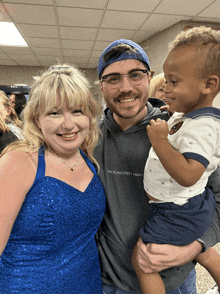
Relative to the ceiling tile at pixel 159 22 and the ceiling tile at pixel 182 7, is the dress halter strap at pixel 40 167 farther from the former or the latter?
the ceiling tile at pixel 159 22

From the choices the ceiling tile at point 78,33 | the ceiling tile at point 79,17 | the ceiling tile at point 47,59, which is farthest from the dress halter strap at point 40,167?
the ceiling tile at point 47,59

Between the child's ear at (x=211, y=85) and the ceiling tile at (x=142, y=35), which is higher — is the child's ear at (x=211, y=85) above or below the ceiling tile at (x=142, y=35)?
below

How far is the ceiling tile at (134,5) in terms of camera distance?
343 centimetres

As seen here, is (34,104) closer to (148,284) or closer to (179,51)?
(179,51)

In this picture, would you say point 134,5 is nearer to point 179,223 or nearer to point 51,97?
point 51,97

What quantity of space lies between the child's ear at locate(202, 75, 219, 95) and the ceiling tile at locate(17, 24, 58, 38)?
458 cm

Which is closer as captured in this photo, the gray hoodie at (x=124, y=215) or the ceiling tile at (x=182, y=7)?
the gray hoodie at (x=124, y=215)

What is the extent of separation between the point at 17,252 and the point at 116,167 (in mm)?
571

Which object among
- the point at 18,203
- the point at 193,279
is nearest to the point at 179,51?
the point at 18,203

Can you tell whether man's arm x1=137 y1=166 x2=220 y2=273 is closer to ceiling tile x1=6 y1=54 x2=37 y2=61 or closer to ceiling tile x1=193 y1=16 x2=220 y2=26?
ceiling tile x1=193 y1=16 x2=220 y2=26

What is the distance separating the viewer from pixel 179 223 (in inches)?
35.2

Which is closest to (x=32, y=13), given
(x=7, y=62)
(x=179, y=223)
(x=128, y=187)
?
(x=128, y=187)

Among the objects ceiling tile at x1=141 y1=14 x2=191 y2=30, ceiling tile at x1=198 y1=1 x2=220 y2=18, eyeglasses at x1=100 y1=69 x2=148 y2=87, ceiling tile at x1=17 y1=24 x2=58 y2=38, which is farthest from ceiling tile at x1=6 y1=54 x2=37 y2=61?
eyeglasses at x1=100 y1=69 x2=148 y2=87

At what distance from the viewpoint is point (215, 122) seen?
0.79 m
